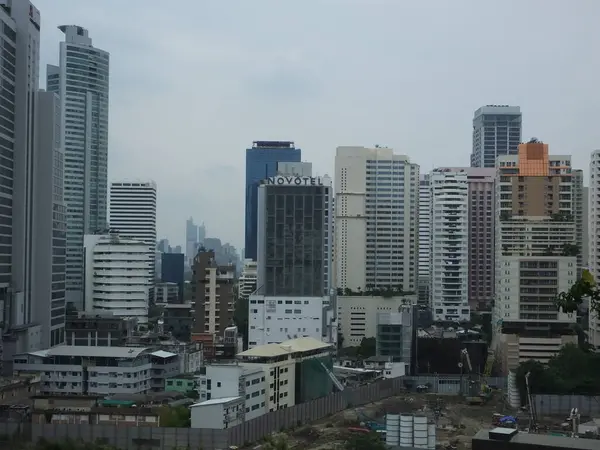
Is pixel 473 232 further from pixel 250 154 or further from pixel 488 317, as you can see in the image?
pixel 250 154

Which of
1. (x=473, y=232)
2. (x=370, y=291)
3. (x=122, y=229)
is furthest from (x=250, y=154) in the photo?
(x=370, y=291)

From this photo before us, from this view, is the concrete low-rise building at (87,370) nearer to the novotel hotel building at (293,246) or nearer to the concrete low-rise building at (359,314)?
the novotel hotel building at (293,246)

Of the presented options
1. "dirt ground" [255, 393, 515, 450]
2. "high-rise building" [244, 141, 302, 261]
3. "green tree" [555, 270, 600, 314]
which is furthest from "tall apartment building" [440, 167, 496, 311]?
"green tree" [555, 270, 600, 314]

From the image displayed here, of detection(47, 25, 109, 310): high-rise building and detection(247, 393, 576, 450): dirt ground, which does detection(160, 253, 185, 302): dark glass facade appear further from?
detection(247, 393, 576, 450): dirt ground

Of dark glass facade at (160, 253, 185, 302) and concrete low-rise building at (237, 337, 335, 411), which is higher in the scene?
dark glass facade at (160, 253, 185, 302)

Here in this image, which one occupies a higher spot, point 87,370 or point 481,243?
point 481,243

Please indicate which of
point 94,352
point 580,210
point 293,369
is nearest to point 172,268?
point 580,210

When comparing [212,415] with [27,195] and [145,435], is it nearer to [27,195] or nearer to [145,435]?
[145,435]
